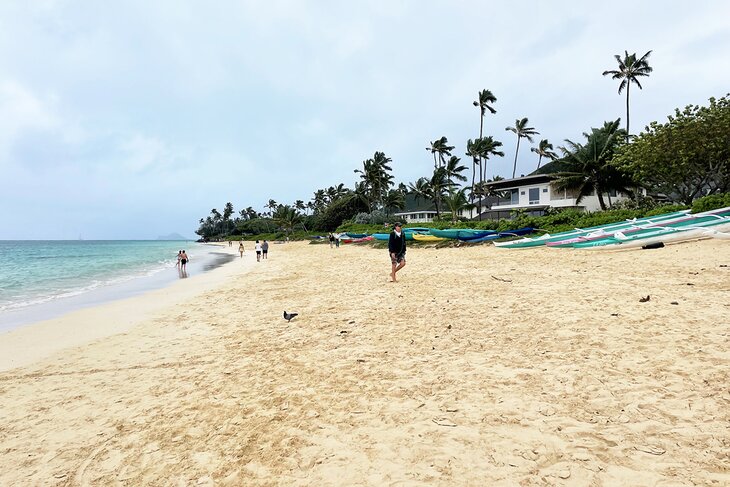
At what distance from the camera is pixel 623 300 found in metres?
6.29

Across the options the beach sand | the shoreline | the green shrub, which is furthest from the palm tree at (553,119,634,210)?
the shoreline

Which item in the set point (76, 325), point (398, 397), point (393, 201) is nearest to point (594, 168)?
point (393, 201)

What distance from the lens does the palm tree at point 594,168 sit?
102 feet

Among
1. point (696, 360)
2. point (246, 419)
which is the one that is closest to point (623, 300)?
point (696, 360)

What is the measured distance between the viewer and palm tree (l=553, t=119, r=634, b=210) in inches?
1226

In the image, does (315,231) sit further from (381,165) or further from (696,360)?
(696,360)

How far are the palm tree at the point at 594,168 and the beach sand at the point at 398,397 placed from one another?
28824 millimetres

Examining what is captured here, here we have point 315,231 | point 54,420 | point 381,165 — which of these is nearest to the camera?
point 54,420

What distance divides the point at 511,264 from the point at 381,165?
52.5m

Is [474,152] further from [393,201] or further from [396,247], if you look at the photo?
[396,247]

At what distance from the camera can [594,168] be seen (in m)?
31.4

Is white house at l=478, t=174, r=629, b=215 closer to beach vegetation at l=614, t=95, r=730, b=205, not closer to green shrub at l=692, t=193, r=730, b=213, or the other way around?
beach vegetation at l=614, t=95, r=730, b=205

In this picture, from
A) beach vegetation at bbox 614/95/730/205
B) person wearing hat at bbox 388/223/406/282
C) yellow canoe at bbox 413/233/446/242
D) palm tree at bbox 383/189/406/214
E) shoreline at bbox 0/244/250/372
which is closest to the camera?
shoreline at bbox 0/244/250/372

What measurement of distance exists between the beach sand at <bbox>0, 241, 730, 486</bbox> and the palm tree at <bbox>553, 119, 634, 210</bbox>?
28824mm
